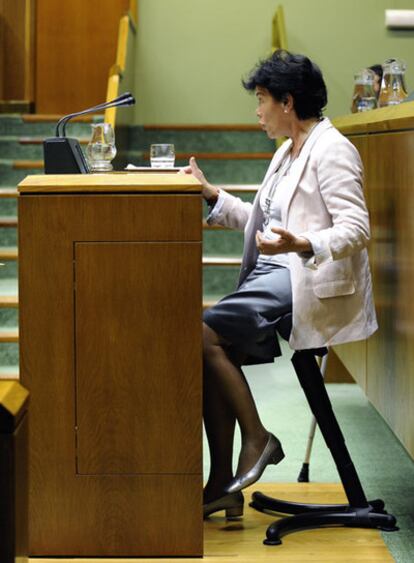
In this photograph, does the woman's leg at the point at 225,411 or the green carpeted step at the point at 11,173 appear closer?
the woman's leg at the point at 225,411

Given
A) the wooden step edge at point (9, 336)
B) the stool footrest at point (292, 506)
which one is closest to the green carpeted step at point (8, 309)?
the wooden step edge at point (9, 336)

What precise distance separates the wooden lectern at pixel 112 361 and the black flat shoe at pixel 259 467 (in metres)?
0.22

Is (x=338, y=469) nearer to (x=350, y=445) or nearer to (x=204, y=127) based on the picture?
(x=350, y=445)

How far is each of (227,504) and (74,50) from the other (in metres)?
5.85

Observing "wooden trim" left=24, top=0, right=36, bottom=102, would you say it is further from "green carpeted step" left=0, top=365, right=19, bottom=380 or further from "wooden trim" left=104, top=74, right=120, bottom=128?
"green carpeted step" left=0, top=365, right=19, bottom=380

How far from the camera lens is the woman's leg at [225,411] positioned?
115 inches

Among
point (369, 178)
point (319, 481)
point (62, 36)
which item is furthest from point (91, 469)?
point (62, 36)

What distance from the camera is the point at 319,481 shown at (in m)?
3.71

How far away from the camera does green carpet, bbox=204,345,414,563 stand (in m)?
3.40

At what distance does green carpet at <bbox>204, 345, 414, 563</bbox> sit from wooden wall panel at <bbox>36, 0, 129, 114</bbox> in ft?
11.3

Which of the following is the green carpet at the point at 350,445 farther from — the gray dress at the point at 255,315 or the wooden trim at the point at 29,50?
the wooden trim at the point at 29,50

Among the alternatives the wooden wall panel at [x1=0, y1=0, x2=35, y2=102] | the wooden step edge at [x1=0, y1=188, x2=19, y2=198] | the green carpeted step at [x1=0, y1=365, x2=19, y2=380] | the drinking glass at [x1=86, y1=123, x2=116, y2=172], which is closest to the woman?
the drinking glass at [x1=86, y1=123, x2=116, y2=172]

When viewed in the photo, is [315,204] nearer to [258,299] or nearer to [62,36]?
[258,299]

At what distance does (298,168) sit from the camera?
2.94 metres
